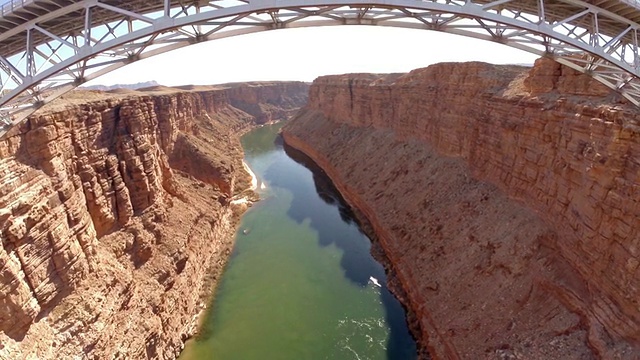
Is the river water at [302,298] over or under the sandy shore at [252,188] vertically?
over

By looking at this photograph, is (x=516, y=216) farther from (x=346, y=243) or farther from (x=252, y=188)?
(x=252, y=188)

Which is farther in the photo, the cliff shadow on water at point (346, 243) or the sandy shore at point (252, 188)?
the sandy shore at point (252, 188)

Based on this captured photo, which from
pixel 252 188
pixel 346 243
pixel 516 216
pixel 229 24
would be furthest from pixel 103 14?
pixel 252 188

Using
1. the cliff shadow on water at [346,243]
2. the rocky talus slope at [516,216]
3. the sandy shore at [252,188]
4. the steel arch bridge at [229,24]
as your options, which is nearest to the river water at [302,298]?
the cliff shadow on water at [346,243]

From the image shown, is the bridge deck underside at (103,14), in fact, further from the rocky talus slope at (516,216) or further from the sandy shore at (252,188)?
the sandy shore at (252,188)

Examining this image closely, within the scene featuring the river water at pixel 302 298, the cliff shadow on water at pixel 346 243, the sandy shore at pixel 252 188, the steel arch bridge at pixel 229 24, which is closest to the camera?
the steel arch bridge at pixel 229 24

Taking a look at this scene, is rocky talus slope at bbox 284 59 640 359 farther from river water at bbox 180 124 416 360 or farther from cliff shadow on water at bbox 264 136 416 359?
river water at bbox 180 124 416 360

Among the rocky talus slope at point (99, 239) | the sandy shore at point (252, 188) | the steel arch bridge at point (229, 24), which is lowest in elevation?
the sandy shore at point (252, 188)

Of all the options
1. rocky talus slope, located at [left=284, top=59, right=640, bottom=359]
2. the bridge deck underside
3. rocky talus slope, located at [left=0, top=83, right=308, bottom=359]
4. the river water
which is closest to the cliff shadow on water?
the river water
